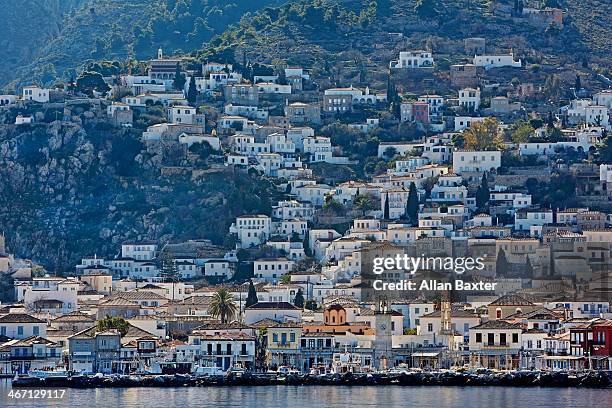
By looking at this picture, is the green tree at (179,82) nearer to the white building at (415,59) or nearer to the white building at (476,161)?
the white building at (415,59)

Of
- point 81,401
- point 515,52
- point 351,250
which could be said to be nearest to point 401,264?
point 351,250

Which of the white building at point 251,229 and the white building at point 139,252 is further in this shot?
the white building at point 251,229

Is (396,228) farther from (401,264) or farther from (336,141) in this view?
(336,141)

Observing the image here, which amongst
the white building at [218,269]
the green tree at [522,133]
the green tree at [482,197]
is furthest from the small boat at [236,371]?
the green tree at [522,133]

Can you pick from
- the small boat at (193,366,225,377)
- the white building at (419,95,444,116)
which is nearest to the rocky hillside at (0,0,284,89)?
the white building at (419,95,444,116)

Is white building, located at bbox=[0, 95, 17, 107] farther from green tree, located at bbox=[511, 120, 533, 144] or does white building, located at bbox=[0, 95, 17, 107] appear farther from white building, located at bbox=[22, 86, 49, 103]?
green tree, located at bbox=[511, 120, 533, 144]

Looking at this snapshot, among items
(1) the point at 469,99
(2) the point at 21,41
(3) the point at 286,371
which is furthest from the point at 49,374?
(2) the point at 21,41
